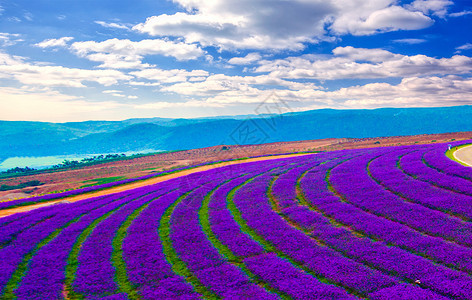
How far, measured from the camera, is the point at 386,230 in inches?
623

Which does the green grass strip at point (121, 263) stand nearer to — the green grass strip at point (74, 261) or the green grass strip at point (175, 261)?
the green grass strip at point (74, 261)

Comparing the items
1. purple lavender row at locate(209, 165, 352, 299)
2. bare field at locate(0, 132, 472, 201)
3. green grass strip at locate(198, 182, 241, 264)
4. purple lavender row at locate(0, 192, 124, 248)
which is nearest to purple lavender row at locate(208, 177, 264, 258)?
purple lavender row at locate(209, 165, 352, 299)

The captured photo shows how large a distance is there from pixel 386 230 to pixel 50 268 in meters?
19.3

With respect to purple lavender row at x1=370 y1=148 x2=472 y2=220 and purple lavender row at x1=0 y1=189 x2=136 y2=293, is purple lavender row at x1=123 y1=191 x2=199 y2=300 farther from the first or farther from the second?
purple lavender row at x1=370 y1=148 x2=472 y2=220

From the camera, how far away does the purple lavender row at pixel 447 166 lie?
22969 mm

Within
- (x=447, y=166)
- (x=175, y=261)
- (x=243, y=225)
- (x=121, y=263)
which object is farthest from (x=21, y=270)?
(x=447, y=166)

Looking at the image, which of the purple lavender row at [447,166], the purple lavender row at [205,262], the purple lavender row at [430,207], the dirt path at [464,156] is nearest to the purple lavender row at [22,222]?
the purple lavender row at [205,262]

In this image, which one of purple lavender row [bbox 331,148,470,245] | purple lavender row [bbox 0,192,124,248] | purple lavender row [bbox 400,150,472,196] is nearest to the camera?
purple lavender row [bbox 331,148,470,245]

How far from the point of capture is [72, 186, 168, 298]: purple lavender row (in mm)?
12955

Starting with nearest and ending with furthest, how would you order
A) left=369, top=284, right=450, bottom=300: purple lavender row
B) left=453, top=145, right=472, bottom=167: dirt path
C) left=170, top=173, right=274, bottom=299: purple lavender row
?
left=369, top=284, right=450, bottom=300: purple lavender row < left=170, top=173, right=274, bottom=299: purple lavender row < left=453, top=145, right=472, bottom=167: dirt path

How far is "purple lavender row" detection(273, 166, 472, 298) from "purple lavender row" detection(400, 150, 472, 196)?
31.1 feet

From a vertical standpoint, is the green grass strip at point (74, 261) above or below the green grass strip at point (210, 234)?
below

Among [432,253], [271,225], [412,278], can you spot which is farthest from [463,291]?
[271,225]

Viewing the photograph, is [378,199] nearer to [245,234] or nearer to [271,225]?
[271,225]
